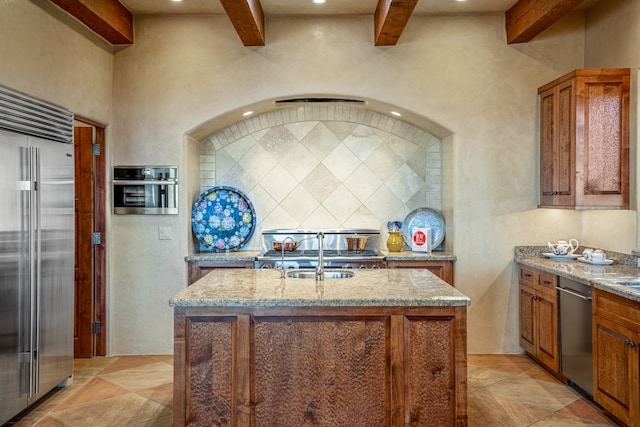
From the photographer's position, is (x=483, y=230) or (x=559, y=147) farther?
(x=483, y=230)

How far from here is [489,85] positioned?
464cm

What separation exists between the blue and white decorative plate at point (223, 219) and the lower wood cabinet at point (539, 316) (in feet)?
8.34

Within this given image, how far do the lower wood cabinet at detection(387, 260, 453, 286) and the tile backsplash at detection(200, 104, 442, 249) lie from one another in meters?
0.69

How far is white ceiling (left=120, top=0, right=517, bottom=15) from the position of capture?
14.2ft

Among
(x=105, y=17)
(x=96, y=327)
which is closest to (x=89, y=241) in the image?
(x=96, y=327)

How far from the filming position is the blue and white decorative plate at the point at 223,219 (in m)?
4.88

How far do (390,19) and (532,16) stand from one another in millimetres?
1147

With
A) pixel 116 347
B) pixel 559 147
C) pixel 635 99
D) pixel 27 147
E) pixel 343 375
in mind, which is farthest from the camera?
pixel 116 347

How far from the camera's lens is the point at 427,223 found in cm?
501

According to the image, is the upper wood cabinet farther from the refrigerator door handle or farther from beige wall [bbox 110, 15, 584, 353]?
the refrigerator door handle

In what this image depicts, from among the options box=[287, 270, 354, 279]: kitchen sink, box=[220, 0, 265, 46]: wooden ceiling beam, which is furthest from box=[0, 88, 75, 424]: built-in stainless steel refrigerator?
box=[287, 270, 354, 279]: kitchen sink

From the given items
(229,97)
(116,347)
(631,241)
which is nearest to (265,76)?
(229,97)

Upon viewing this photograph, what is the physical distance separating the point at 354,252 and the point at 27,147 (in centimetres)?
278

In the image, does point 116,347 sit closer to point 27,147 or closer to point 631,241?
point 27,147
